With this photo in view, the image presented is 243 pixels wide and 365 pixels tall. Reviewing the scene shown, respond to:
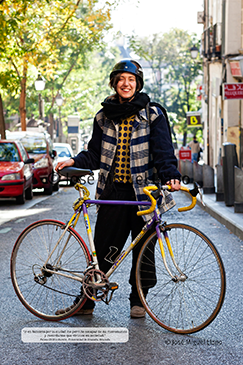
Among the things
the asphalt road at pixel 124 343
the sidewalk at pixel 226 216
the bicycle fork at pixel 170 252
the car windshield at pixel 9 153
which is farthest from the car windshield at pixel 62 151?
the bicycle fork at pixel 170 252

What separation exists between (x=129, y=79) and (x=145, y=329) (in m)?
1.75

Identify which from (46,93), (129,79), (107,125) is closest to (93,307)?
(107,125)

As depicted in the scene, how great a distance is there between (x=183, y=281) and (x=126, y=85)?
1.43m

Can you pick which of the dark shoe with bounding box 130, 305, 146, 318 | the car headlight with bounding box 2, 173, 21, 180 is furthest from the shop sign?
the dark shoe with bounding box 130, 305, 146, 318

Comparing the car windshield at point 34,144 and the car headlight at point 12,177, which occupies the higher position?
the car windshield at point 34,144

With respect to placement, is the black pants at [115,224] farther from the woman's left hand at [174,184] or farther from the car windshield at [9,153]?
the car windshield at [9,153]

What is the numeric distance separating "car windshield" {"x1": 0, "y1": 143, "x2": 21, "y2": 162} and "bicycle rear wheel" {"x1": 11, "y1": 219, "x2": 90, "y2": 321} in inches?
403

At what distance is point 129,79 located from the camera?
4621 mm

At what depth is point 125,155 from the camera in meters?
4.66

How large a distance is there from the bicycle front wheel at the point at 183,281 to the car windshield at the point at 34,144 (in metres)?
14.0

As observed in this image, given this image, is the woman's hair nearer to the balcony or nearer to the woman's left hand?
the woman's left hand

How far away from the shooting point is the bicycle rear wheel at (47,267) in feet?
14.9

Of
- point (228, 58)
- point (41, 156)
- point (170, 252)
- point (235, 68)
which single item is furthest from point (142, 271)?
point (228, 58)

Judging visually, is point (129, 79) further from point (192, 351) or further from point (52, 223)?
point (192, 351)
